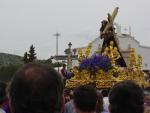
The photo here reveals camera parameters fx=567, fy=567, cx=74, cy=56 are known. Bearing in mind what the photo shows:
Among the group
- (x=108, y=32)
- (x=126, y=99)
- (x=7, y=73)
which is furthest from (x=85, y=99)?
(x=7, y=73)

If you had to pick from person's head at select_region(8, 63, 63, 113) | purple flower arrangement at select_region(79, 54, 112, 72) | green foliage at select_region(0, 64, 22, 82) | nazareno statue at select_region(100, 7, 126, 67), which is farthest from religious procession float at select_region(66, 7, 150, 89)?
person's head at select_region(8, 63, 63, 113)

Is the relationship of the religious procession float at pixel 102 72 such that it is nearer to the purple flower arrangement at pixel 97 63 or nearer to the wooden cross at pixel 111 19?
the purple flower arrangement at pixel 97 63

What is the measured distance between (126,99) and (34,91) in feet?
3.79

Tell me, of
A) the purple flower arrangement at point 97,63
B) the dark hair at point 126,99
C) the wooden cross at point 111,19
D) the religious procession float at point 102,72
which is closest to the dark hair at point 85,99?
the dark hair at point 126,99

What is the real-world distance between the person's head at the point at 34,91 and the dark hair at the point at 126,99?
1006 mm

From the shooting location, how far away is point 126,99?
4.11m

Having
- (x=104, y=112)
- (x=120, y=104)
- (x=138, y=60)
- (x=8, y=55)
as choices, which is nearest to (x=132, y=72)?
(x=138, y=60)

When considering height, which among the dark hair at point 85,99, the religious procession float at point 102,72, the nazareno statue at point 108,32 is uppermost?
the nazareno statue at point 108,32

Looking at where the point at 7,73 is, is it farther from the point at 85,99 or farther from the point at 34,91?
the point at 34,91

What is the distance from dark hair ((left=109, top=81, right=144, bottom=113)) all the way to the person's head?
39.6 inches

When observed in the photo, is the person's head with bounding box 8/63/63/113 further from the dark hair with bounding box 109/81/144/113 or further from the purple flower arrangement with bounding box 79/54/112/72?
the purple flower arrangement with bounding box 79/54/112/72

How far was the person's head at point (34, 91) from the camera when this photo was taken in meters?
3.13

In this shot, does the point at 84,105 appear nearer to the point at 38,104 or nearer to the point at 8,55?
the point at 38,104

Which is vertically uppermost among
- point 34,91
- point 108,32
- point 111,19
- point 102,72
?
point 111,19
